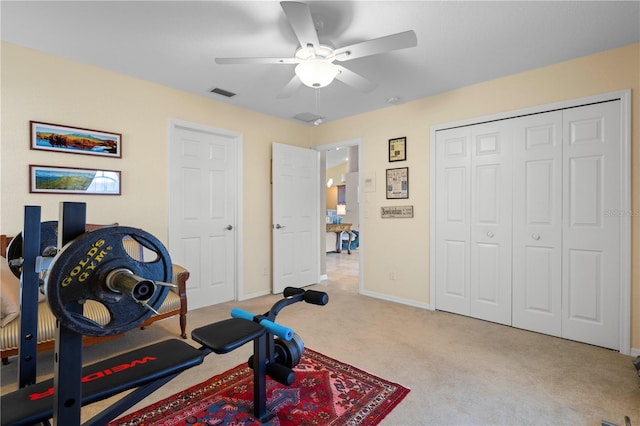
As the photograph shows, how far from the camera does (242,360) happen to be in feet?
7.89

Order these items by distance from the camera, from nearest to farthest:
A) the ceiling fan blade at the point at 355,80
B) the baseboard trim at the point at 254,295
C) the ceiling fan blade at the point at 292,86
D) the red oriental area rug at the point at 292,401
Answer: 1. the red oriental area rug at the point at 292,401
2. the ceiling fan blade at the point at 355,80
3. the ceiling fan blade at the point at 292,86
4. the baseboard trim at the point at 254,295

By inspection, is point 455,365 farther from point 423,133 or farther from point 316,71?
point 423,133

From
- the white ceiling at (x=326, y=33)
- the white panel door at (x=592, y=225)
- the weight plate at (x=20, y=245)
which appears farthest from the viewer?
the white panel door at (x=592, y=225)

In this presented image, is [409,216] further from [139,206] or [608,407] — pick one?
[139,206]

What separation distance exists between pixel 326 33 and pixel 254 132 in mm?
2074

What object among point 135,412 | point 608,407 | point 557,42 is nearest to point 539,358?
point 608,407

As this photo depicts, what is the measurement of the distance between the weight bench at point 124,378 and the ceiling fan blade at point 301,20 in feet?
5.25

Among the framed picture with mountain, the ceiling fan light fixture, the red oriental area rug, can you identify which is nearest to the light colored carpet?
the red oriental area rug

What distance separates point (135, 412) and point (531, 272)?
129 inches

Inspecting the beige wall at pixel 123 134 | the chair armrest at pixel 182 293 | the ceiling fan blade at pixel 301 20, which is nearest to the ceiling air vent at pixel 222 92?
the beige wall at pixel 123 134

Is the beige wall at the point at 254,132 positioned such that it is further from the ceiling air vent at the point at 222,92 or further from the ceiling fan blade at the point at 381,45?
the ceiling fan blade at the point at 381,45

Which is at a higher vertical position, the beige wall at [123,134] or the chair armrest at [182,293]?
the beige wall at [123,134]

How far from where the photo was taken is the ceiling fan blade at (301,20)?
1.59 m

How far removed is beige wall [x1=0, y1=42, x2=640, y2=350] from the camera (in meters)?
2.50
